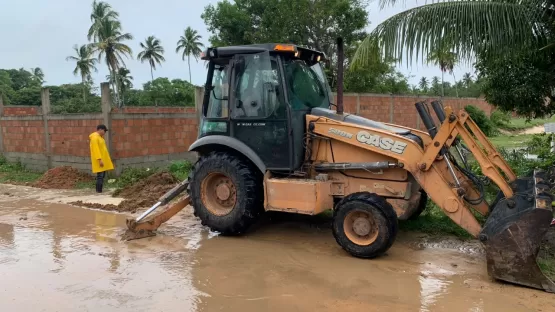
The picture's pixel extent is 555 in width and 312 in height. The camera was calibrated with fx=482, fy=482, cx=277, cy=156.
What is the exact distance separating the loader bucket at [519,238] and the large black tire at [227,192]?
2.76m

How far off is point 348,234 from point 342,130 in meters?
1.22

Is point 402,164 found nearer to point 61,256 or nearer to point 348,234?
point 348,234

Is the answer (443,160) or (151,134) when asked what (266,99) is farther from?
(151,134)

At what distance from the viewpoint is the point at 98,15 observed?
43.5 metres

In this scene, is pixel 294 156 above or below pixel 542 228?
above

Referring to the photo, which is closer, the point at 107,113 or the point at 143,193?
the point at 143,193

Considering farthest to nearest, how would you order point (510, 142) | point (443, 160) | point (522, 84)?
point (510, 142) → point (522, 84) → point (443, 160)

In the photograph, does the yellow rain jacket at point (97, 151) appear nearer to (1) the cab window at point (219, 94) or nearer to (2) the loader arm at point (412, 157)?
(1) the cab window at point (219, 94)

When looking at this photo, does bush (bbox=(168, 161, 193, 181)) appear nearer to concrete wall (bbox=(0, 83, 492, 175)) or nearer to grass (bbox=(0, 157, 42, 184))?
concrete wall (bbox=(0, 83, 492, 175))

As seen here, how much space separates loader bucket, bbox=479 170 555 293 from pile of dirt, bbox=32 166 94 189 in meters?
9.14

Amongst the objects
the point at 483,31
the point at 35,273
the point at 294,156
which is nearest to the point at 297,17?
the point at 483,31

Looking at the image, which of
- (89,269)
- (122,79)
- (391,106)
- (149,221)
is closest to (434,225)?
(149,221)

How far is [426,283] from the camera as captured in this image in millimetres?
4676

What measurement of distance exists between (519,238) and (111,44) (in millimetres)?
42402
